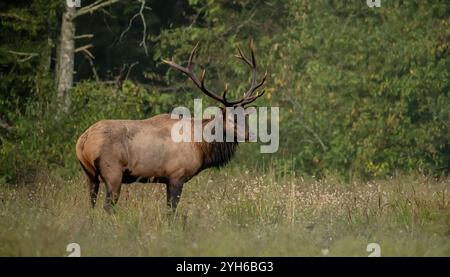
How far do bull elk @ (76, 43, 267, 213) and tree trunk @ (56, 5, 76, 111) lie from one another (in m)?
4.26

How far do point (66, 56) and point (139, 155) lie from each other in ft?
16.1

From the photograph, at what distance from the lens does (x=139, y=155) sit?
10273 millimetres

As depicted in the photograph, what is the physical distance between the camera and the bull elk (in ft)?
32.9

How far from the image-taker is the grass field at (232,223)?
8031 mm

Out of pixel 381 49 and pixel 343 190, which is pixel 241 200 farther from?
pixel 381 49

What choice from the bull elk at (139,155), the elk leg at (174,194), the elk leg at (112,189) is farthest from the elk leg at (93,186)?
the elk leg at (174,194)

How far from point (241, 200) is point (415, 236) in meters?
1.97

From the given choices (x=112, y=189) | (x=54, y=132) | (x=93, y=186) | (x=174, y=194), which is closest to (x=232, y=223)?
(x=174, y=194)

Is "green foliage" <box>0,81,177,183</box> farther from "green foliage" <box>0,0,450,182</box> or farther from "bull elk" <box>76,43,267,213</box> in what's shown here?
"bull elk" <box>76,43,267,213</box>

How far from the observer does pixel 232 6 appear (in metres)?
16.8

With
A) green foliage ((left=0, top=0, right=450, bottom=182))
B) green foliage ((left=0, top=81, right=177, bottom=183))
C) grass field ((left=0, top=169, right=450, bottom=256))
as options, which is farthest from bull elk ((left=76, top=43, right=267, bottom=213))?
green foliage ((left=0, top=0, right=450, bottom=182))

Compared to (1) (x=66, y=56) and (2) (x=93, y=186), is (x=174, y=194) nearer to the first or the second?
(2) (x=93, y=186)

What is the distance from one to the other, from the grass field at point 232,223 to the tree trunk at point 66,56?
10.4 feet

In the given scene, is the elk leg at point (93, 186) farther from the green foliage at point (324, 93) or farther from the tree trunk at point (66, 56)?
the tree trunk at point (66, 56)
